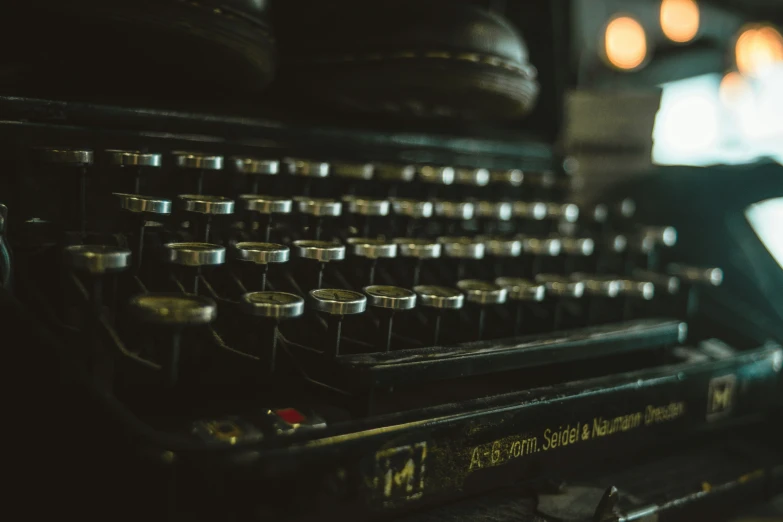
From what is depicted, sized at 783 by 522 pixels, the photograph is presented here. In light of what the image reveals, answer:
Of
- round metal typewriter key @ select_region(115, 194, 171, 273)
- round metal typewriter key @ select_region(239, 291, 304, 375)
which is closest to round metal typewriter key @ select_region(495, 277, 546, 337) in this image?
round metal typewriter key @ select_region(239, 291, 304, 375)

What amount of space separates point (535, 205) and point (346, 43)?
0.58m

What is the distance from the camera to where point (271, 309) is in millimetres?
797

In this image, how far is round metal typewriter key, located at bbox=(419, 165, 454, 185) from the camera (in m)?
1.40

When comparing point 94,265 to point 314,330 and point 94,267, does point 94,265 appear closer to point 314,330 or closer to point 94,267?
point 94,267

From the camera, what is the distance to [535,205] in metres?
1.50

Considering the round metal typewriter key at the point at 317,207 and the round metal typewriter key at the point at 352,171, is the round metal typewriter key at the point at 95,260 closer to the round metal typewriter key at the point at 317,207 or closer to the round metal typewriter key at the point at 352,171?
the round metal typewriter key at the point at 317,207

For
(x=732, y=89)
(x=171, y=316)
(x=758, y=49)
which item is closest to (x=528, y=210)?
(x=171, y=316)

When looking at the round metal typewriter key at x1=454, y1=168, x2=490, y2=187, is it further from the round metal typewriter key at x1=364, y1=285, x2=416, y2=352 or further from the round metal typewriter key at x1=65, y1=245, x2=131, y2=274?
the round metal typewriter key at x1=65, y1=245, x2=131, y2=274

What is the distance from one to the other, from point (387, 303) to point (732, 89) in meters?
4.66

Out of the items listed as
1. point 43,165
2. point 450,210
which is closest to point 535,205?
point 450,210

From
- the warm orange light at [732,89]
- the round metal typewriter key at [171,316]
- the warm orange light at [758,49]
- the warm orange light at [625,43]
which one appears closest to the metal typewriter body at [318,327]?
the round metal typewriter key at [171,316]

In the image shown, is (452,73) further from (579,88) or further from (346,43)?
(579,88)

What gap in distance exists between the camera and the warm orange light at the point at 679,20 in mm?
3557

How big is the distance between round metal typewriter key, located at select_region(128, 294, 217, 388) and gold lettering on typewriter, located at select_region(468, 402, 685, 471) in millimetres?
380
